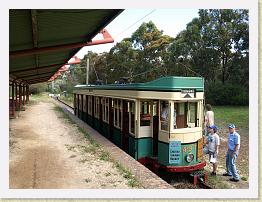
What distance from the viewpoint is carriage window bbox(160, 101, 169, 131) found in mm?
8570

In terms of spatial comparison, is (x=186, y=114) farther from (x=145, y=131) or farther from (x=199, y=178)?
(x=199, y=178)

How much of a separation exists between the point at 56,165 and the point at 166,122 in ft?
9.64

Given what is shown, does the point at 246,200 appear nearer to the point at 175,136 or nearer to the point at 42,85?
the point at 175,136

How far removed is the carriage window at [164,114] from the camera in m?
8.57

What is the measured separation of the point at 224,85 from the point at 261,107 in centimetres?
1270

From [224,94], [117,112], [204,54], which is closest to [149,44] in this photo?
[204,54]

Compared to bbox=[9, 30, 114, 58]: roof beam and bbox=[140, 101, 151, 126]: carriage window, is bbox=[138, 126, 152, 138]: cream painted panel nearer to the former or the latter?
bbox=[140, 101, 151, 126]: carriage window

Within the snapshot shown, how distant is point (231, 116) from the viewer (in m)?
18.4

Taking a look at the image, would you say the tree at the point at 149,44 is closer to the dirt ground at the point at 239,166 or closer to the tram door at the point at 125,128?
the dirt ground at the point at 239,166

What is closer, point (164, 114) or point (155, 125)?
point (164, 114)

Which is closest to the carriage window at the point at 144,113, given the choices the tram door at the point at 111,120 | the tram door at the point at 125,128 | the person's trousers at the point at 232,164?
the tram door at the point at 125,128

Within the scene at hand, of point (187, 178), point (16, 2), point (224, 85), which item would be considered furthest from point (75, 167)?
point (224, 85)

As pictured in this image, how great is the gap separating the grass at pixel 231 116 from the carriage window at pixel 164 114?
27.5 ft

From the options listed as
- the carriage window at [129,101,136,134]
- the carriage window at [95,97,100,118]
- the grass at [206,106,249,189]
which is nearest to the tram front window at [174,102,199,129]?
the carriage window at [129,101,136,134]
